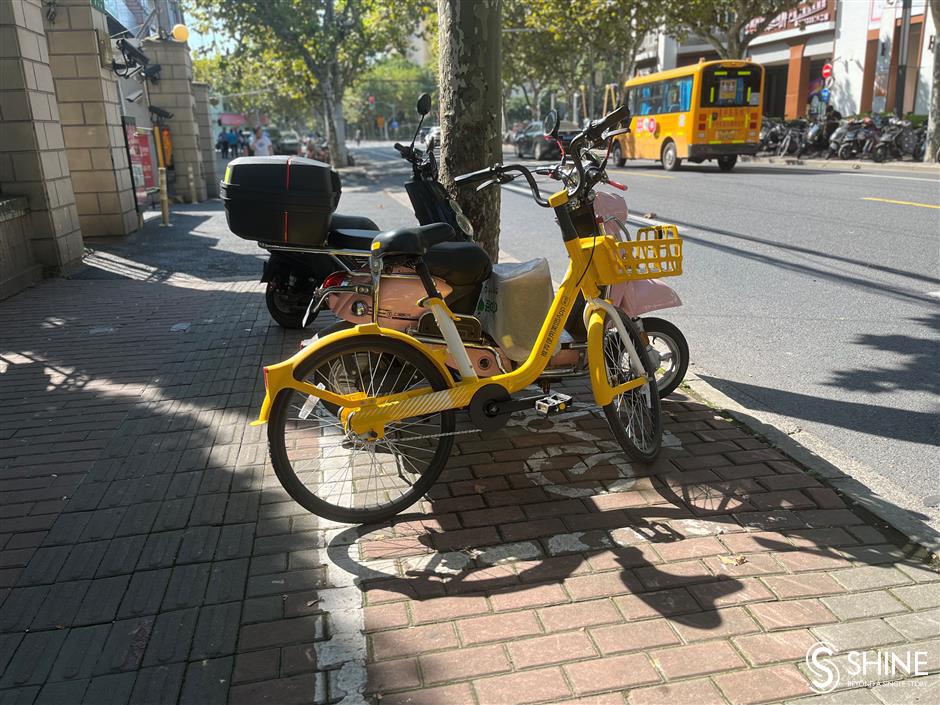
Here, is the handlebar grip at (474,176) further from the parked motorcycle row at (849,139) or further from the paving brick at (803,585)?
the parked motorcycle row at (849,139)

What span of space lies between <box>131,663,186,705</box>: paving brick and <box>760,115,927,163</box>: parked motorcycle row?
81.8 feet

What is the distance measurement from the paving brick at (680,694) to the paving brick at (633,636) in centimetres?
19

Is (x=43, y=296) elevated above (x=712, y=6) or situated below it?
below

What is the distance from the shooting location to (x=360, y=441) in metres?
3.50

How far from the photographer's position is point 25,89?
8672mm

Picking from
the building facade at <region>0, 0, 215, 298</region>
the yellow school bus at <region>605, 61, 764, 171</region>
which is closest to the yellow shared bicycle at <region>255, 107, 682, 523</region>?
the building facade at <region>0, 0, 215, 298</region>

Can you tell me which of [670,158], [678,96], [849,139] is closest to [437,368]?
[678,96]

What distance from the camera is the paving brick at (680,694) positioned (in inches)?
94.8

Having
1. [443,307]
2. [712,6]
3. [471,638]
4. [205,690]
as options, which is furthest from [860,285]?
[712,6]

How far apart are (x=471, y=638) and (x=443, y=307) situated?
1.47 metres

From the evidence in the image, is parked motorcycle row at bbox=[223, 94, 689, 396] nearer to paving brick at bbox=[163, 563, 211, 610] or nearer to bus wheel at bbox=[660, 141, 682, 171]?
paving brick at bbox=[163, 563, 211, 610]

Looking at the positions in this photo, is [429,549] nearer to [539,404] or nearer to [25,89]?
[539,404]

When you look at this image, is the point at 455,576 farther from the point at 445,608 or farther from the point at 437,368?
the point at 437,368

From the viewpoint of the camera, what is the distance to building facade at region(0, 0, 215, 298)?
28.6 feet
